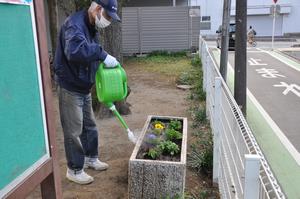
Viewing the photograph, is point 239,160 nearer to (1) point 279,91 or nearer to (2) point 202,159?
(2) point 202,159

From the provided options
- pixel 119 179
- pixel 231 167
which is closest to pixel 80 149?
pixel 119 179

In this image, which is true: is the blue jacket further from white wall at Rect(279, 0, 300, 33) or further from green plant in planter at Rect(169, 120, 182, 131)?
white wall at Rect(279, 0, 300, 33)

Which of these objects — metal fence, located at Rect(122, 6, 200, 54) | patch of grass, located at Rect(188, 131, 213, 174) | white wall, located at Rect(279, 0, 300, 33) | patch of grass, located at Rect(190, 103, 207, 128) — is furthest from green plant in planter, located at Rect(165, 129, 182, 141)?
white wall, located at Rect(279, 0, 300, 33)

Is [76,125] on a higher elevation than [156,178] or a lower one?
higher

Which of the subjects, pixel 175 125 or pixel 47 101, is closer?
pixel 47 101

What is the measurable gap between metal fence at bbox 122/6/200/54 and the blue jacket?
1405 centimetres

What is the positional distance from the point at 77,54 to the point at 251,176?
194cm

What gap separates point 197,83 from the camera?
9.63 metres

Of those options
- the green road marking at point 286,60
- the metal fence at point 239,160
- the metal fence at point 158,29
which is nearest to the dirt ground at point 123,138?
the metal fence at point 239,160

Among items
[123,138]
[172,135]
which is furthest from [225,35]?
[172,135]

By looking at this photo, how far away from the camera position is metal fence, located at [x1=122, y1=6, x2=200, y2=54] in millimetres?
17422

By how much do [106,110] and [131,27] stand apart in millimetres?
11772

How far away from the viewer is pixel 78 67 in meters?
3.46

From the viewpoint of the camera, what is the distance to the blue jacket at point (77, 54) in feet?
10.5
